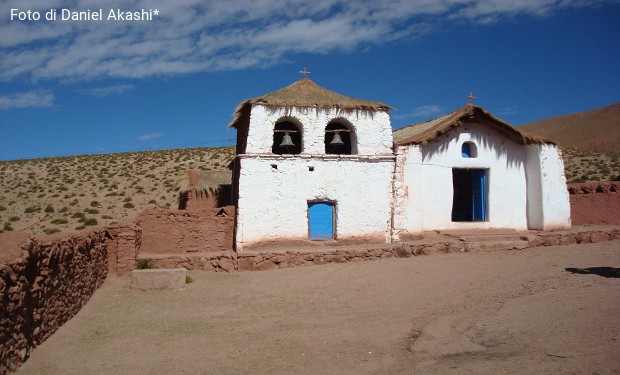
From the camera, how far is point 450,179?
16859mm

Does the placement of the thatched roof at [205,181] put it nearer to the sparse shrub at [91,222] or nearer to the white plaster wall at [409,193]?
the white plaster wall at [409,193]

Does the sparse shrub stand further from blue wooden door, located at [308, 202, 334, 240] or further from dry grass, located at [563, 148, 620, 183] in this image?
dry grass, located at [563, 148, 620, 183]

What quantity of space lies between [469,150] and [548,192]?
Answer: 114 inches

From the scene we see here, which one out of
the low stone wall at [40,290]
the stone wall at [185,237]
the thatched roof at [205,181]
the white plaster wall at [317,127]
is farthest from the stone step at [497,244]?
the low stone wall at [40,290]

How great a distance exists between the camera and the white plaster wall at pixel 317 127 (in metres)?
15.5

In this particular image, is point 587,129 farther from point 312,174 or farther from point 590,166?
point 312,174

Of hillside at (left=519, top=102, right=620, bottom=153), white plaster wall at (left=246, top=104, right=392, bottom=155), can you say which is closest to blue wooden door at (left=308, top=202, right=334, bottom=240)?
white plaster wall at (left=246, top=104, right=392, bottom=155)

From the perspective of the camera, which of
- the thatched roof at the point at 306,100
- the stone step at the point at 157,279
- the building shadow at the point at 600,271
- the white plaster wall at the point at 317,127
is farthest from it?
the thatched roof at the point at 306,100

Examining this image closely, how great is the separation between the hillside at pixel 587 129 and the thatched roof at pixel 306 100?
182 ft

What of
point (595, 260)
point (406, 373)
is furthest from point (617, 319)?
point (595, 260)

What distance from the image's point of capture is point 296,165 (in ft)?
50.8

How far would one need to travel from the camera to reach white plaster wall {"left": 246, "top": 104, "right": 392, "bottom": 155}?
15.5 metres

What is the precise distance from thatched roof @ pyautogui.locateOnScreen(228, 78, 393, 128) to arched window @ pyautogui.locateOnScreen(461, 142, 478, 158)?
3.11m

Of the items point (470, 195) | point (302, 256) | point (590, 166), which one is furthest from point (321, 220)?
point (590, 166)
